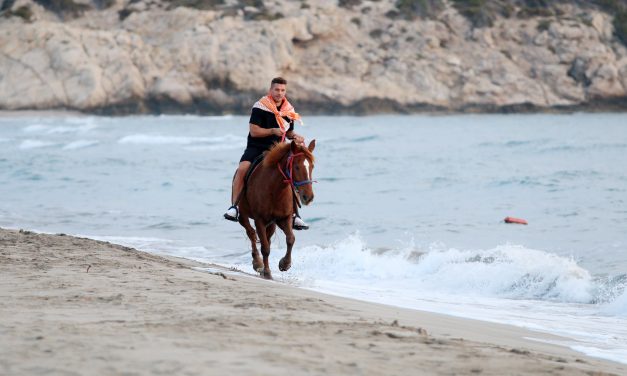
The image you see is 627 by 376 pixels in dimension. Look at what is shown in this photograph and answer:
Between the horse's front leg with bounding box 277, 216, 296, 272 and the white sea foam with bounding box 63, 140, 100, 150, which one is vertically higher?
the horse's front leg with bounding box 277, 216, 296, 272

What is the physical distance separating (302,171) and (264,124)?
4.54ft

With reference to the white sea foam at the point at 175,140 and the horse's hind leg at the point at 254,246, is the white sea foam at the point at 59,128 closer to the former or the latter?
the white sea foam at the point at 175,140

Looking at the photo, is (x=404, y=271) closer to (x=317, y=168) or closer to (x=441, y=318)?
(x=441, y=318)

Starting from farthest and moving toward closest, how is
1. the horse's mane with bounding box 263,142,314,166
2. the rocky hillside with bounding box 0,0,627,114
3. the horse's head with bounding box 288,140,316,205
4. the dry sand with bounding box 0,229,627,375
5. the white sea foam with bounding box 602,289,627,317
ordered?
the rocky hillside with bounding box 0,0,627,114, the horse's mane with bounding box 263,142,314,166, the white sea foam with bounding box 602,289,627,317, the horse's head with bounding box 288,140,316,205, the dry sand with bounding box 0,229,627,375

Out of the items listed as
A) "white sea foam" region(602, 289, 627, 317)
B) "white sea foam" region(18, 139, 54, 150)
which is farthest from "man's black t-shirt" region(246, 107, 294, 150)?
"white sea foam" region(18, 139, 54, 150)

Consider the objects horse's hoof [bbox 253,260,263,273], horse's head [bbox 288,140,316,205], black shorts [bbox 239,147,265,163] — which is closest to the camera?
horse's head [bbox 288,140,316,205]

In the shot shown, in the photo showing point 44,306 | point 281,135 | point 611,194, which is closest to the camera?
point 44,306

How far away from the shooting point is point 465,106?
63.6 metres

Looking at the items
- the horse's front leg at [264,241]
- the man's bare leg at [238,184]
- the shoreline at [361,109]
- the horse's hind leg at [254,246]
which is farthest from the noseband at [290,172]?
the shoreline at [361,109]

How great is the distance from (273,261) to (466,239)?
3819mm

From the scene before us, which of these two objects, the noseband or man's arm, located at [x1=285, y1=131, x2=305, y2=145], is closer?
the noseband

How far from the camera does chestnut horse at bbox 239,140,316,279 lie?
984 cm

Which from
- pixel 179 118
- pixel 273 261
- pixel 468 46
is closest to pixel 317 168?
pixel 273 261

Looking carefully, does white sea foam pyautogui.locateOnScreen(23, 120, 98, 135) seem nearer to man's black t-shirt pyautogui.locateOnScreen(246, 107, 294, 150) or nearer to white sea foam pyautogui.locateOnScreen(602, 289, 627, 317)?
man's black t-shirt pyautogui.locateOnScreen(246, 107, 294, 150)
